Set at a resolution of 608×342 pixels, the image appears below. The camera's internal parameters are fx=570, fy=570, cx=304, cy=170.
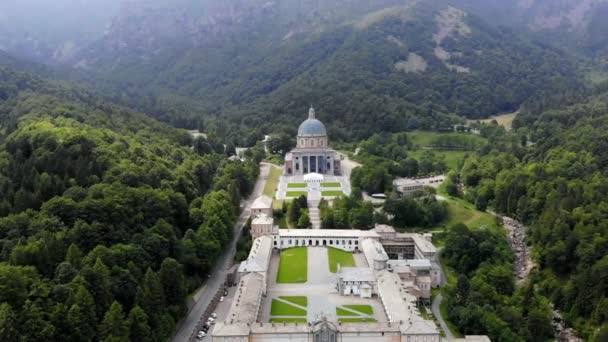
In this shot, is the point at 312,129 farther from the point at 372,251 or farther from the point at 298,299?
the point at 298,299

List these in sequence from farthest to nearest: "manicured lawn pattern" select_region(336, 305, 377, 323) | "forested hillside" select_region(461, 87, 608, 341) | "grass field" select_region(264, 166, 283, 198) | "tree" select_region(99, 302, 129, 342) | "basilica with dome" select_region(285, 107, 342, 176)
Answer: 1. "basilica with dome" select_region(285, 107, 342, 176)
2. "grass field" select_region(264, 166, 283, 198)
3. "forested hillside" select_region(461, 87, 608, 341)
4. "manicured lawn pattern" select_region(336, 305, 377, 323)
5. "tree" select_region(99, 302, 129, 342)

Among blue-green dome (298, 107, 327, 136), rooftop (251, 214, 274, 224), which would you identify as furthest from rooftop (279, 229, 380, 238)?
blue-green dome (298, 107, 327, 136)

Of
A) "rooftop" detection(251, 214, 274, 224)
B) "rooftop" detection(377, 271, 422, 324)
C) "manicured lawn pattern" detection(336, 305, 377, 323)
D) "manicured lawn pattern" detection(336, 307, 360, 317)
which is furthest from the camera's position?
"rooftop" detection(251, 214, 274, 224)

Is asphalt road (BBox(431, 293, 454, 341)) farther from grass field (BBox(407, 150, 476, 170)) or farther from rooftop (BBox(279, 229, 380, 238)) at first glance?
grass field (BBox(407, 150, 476, 170))

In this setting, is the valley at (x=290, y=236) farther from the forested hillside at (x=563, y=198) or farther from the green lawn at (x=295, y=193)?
the green lawn at (x=295, y=193)

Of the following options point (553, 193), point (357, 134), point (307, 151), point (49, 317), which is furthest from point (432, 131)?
point (49, 317)

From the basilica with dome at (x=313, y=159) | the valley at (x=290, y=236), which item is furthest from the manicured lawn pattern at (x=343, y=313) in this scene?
the basilica with dome at (x=313, y=159)

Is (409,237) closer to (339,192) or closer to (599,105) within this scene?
(339,192)

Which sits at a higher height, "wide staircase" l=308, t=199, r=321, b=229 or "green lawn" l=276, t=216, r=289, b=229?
"wide staircase" l=308, t=199, r=321, b=229
